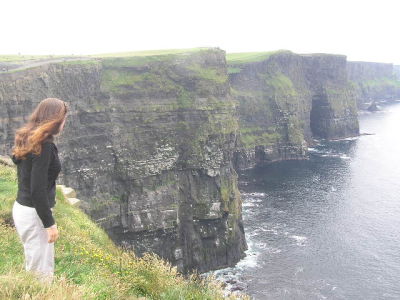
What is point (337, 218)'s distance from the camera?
83312 mm

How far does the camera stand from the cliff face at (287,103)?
5758 inches

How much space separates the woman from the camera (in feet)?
24.1

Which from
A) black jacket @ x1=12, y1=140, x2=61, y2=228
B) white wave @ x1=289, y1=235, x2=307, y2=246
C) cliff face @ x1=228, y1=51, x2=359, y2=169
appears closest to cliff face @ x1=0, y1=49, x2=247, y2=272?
white wave @ x1=289, y1=235, x2=307, y2=246

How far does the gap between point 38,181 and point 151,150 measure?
204ft

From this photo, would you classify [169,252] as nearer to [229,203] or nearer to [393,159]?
[229,203]

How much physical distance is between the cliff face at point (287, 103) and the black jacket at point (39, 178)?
420ft

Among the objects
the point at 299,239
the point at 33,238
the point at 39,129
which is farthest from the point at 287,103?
the point at 39,129

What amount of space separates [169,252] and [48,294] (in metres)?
61.4

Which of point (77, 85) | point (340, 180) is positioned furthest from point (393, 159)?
point (77, 85)

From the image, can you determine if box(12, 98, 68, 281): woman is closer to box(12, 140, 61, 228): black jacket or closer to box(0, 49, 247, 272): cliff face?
box(12, 140, 61, 228): black jacket

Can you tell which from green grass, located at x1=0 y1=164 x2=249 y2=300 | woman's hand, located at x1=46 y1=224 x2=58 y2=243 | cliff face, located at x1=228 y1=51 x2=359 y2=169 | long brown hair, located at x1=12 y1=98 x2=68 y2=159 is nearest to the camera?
green grass, located at x1=0 y1=164 x2=249 y2=300

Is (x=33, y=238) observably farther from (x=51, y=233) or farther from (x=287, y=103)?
(x=287, y=103)

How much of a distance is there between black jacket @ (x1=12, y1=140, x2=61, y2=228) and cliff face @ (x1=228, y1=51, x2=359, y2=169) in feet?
420

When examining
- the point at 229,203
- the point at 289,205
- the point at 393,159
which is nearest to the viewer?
the point at 229,203
